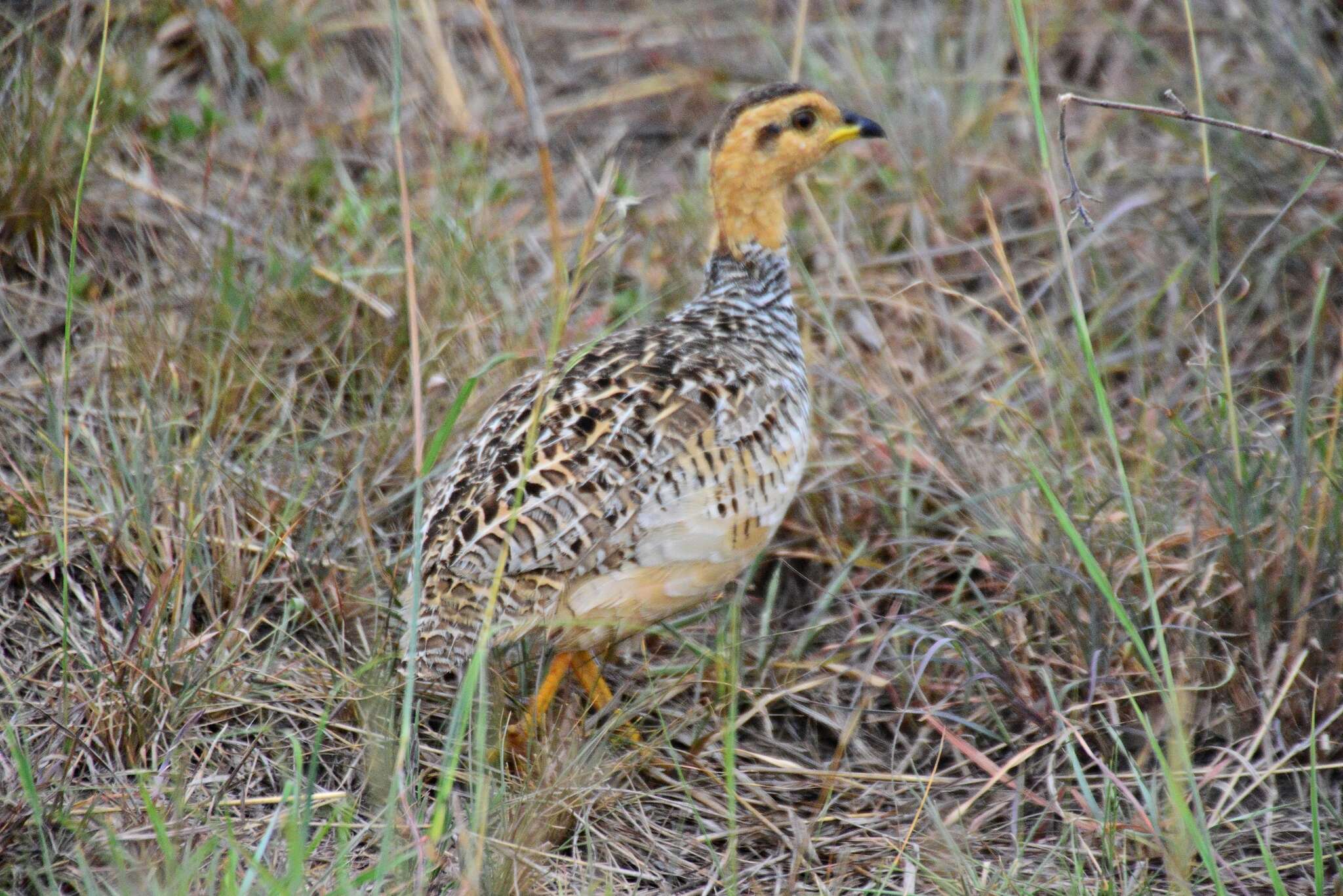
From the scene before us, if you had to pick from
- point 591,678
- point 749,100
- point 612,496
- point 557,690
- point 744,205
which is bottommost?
point 557,690

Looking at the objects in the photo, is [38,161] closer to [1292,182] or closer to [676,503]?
[676,503]

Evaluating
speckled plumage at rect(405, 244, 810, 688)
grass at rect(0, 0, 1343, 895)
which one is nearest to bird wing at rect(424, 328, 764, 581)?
speckled plumage at rect(405, 244, 810, 688)

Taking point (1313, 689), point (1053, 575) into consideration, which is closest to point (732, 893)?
point (1053, 575)

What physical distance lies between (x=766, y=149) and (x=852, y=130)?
0.31 m

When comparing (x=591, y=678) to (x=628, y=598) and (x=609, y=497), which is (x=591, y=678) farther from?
(x=609, y=497)

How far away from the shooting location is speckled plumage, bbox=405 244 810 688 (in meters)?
3.13

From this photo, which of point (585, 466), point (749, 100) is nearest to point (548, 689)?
point (585, 466)

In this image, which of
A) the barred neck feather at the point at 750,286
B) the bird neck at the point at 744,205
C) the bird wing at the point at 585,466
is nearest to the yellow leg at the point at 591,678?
the bird wing at the point at 585,466

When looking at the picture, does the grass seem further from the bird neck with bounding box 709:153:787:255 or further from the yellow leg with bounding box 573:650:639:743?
the bird neck with bounding box 709:153:787:255

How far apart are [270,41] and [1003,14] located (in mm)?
2938

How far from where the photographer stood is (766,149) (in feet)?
13.2

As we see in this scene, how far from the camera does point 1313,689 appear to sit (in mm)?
3258

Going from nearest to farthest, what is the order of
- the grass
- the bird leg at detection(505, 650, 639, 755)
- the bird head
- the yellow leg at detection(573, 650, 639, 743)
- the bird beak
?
the grass, the bird leg at detection(505, 650, 639, 755), the yellow leg at detection(573, 650, 639, 743), the bird head, the bird beak

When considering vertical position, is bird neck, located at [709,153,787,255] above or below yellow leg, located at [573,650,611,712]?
above
